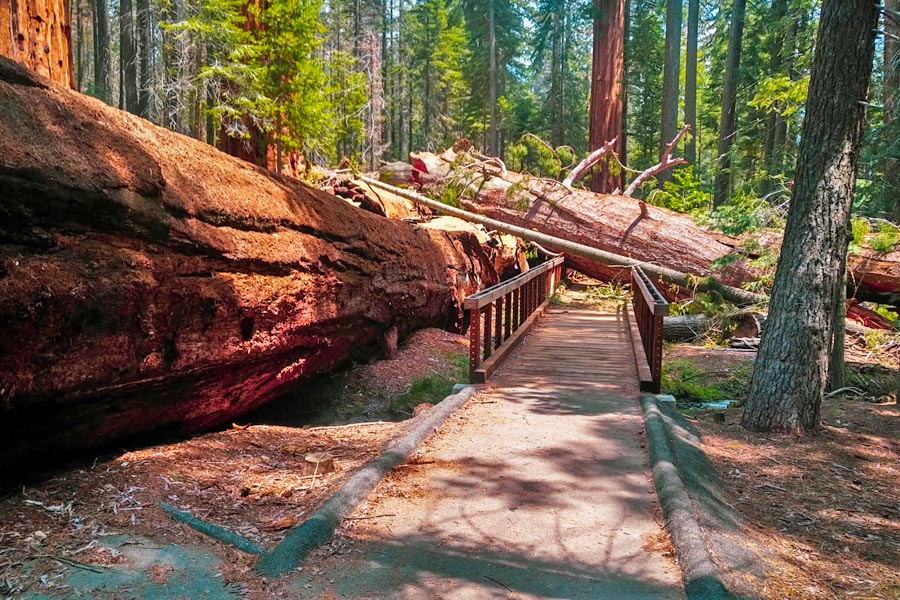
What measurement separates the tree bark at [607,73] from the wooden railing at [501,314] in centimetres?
454

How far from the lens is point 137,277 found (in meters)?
4.14

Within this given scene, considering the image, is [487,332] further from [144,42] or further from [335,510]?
[144,42]

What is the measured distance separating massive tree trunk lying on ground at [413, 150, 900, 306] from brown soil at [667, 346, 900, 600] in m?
4.05

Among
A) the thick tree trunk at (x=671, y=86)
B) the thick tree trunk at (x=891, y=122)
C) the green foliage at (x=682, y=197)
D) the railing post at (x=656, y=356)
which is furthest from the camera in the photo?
the thick tree trunk at (x=671, y=86)

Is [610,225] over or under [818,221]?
over

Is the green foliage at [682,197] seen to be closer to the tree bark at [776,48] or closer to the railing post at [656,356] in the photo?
the tree bark at [776,48]

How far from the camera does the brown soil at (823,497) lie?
336 centimetres

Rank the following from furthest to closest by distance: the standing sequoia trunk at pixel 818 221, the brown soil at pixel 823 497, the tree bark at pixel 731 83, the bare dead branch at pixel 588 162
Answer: the tree bark at pixel 731 83 < the bare dead branch at pixel 588 162 < the standing sequoia trunk at pixel 818 221 < the brown soil at pixel 823 497

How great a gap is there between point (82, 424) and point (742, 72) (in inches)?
921

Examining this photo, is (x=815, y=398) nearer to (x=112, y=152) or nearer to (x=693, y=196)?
(x=112, y=152)

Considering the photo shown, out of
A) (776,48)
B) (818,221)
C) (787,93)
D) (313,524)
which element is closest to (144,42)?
(787,93)

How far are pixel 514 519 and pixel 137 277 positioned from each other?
303 cm

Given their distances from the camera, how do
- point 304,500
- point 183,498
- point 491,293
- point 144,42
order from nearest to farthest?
point 183,498 → point 304,500 → point 491,293 → point 144,42

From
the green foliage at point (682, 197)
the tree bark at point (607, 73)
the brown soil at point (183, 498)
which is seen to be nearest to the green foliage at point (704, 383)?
the brown soil at point (183, 498)
